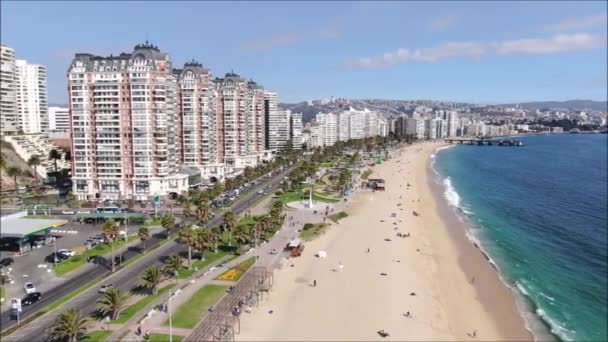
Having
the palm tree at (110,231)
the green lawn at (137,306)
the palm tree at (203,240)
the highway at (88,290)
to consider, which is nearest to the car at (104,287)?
the highway at (88,290)

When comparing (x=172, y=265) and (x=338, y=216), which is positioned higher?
(x=172, y=265)

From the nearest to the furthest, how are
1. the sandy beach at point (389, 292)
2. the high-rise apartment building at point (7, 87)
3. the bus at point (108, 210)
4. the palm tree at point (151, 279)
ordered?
the sandy beach at point (389, 292), the palm tree at point (151, 279), the bus at point (108, 210), the high-rise apartment building at point (7, 87)

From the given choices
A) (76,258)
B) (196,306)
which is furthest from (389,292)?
(76,258)

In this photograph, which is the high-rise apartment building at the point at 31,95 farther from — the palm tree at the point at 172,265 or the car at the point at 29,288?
the palm tree at the point at 172,265

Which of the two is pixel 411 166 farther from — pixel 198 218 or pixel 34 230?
pixel 34 230

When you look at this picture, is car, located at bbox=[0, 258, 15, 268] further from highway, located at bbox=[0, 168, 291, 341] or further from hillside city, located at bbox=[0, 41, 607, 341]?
highway, located at bbox=[0, 168, 291, 341]

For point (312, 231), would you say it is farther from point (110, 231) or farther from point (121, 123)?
point (121, 123)
